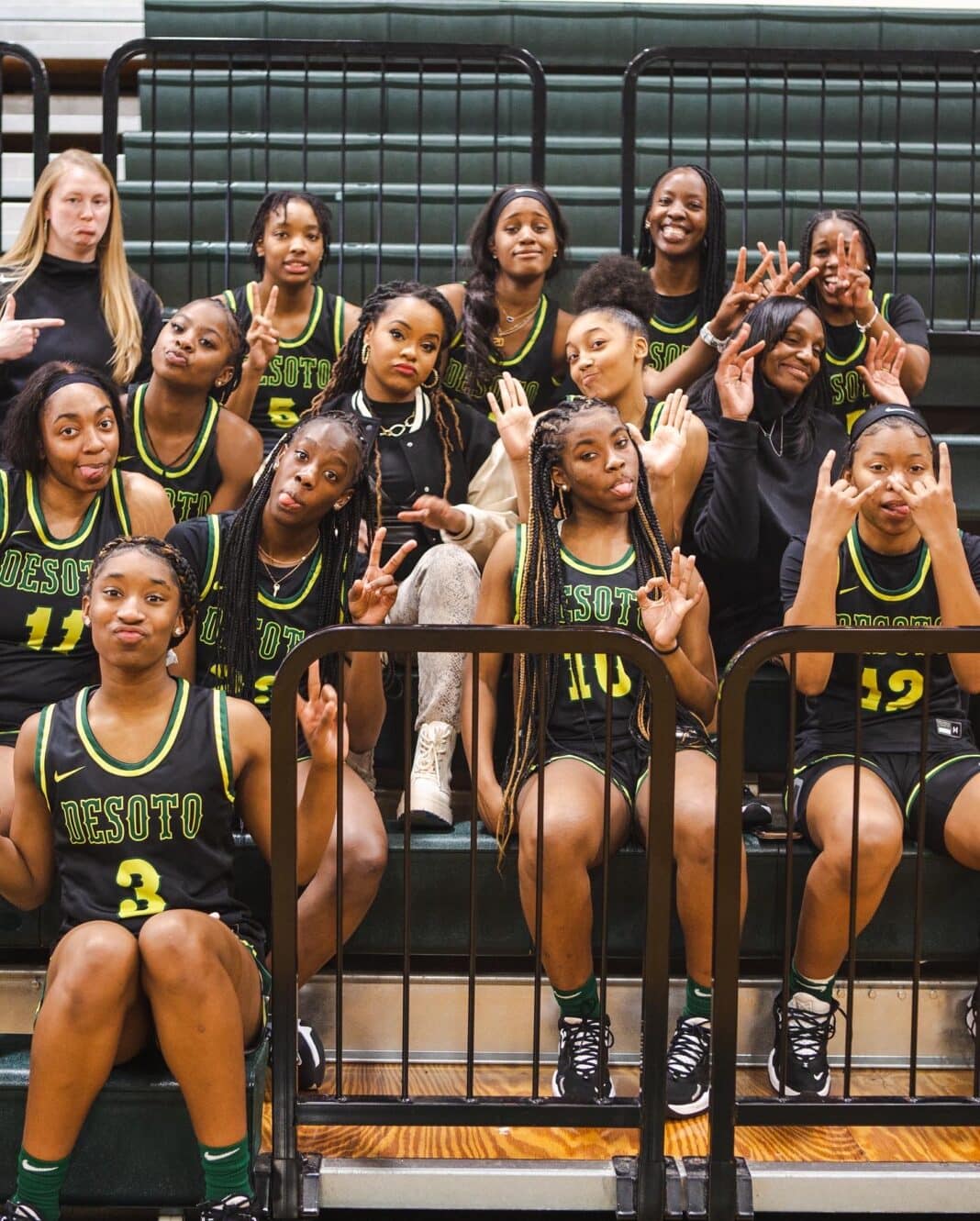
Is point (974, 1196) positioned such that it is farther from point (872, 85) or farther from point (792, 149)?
point (872, 85)

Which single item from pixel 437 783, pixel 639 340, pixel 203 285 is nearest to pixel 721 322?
pixel 639 340

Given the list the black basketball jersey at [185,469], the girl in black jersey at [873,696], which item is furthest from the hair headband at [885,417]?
the black basketball jersey at [185,469]

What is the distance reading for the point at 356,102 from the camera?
7.27 m

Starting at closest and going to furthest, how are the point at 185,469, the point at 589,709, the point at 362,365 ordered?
the point at 589,709, the point at 185,469, the point at 362,365

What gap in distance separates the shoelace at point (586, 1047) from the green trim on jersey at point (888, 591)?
1.20 meters

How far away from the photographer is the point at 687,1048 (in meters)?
3.28

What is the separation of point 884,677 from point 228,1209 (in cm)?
185

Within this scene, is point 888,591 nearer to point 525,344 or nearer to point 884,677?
point 884,677

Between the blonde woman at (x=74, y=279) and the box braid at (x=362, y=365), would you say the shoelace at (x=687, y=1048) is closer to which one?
the box braid at (x=362, y=365)

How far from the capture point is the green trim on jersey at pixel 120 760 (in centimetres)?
299

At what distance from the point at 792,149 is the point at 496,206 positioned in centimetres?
244

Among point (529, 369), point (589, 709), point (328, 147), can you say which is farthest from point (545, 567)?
point (328, 147)

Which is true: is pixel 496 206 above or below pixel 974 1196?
above

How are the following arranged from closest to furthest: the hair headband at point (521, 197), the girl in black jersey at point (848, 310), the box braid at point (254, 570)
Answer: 1. the box braid at point (254, 570)
2. the girl in black jersey at point (848, 310)
3. the hair headband at point (521, 197)
